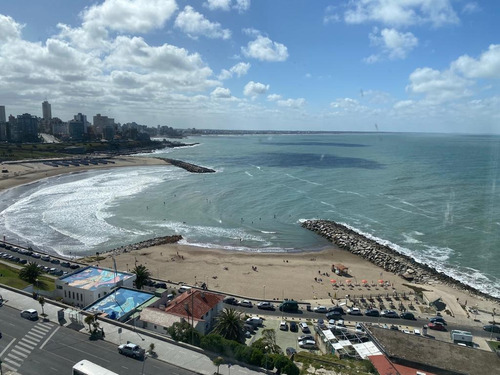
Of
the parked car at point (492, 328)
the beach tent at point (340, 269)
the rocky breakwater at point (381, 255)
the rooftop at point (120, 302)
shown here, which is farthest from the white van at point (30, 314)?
the rocky breakwater at point (381, 255)

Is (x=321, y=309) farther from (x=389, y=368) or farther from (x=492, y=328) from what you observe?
(x=492, y=328)

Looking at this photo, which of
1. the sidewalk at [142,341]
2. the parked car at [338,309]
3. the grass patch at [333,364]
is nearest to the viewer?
the sidewalk at [142,341]

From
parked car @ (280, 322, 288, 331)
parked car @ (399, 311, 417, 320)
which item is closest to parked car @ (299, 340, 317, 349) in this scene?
parked car @ (280, 322, 288, 331)

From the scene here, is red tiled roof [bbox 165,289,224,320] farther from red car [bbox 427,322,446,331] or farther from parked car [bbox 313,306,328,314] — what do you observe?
red car [bbox 427,322,446,331]

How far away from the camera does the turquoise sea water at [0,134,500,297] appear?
4947cm

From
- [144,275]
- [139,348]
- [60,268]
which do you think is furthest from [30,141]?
[139,348]

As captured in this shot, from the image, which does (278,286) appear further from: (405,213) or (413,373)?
(405,213)

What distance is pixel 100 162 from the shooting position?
13212 centimetres

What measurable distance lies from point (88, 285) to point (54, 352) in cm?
1036

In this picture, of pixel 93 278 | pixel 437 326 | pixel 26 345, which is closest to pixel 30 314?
pixel 26 345

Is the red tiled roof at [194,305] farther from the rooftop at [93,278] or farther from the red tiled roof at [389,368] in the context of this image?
the red tiled roof at [389,368]

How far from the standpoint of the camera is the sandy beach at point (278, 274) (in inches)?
1405

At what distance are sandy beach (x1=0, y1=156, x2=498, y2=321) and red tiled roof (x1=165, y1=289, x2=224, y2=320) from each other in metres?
8.59

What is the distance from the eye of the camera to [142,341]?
20875 millimetres
